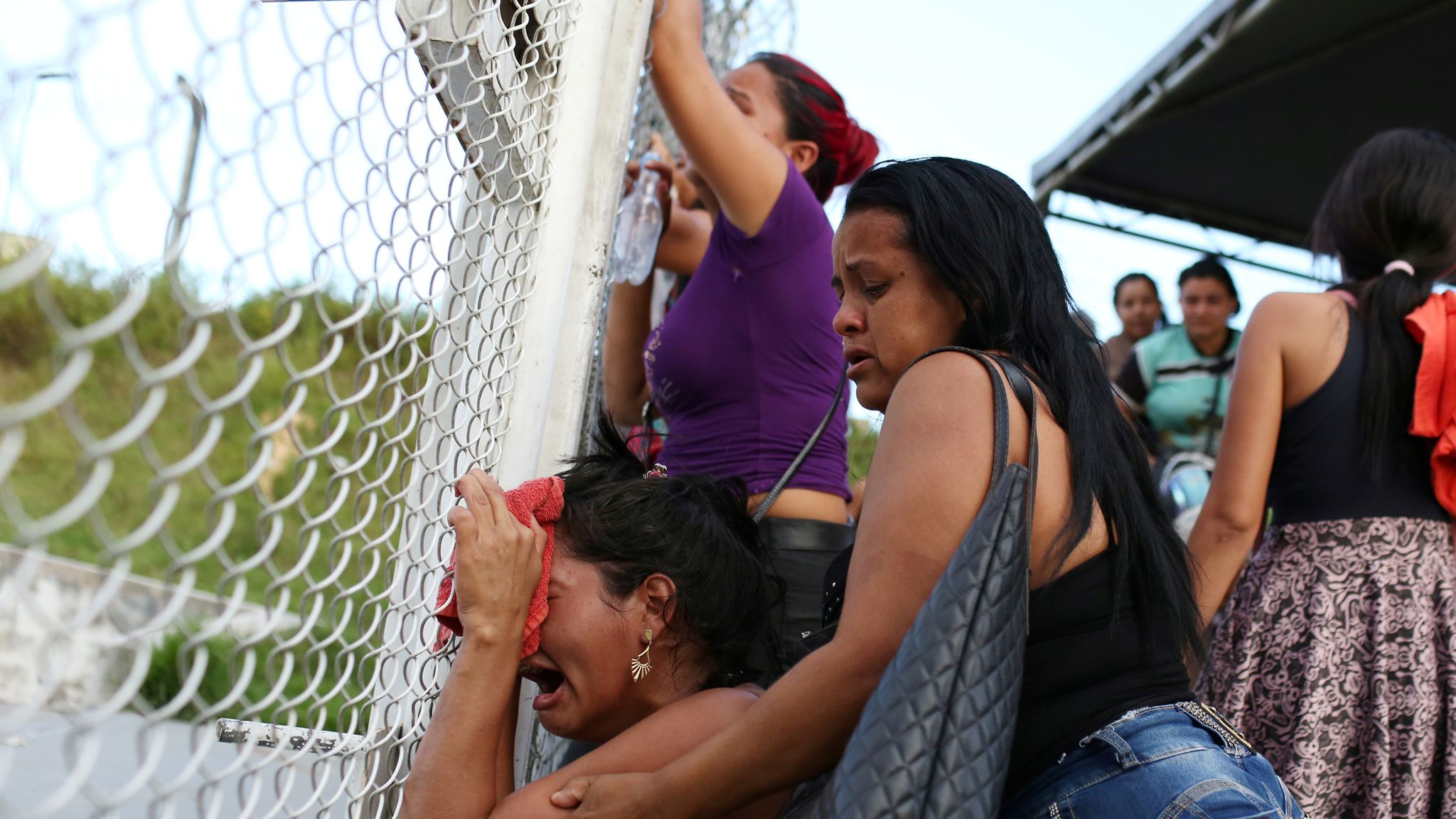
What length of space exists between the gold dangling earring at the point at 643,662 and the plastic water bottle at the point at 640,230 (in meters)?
1.18

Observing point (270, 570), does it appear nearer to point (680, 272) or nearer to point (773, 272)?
point (773, 272)

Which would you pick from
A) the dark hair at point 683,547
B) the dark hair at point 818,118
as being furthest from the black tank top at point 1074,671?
the dark hair at point 818,118

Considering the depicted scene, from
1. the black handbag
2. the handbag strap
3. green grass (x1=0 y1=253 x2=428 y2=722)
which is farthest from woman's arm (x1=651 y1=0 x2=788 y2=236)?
the black handbag

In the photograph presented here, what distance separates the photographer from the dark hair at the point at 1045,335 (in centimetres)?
140

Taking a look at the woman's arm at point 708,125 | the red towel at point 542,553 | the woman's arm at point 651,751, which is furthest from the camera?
the woman's arm at point 708,125

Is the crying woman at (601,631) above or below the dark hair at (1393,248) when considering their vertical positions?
below

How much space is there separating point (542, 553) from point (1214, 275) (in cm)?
381

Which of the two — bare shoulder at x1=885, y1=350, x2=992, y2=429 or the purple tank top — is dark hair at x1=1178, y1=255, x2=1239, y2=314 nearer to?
the purple tank top

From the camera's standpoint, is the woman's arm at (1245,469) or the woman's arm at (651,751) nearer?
the woman's arm at (651,751)

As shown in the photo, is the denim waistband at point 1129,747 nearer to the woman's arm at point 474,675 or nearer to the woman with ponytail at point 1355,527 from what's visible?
the woman's arm at point 474,675

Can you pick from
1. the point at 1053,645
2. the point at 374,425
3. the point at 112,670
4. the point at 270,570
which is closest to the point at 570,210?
the point at 374,425

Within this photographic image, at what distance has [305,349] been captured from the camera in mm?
10383

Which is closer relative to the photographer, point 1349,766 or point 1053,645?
point 1053,645

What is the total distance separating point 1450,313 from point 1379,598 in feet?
1.94
